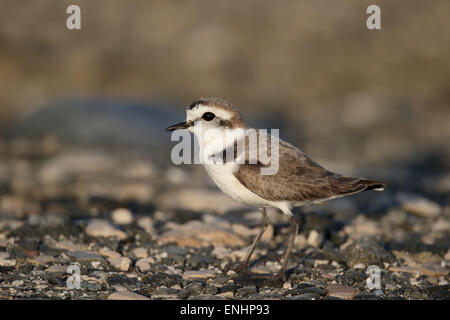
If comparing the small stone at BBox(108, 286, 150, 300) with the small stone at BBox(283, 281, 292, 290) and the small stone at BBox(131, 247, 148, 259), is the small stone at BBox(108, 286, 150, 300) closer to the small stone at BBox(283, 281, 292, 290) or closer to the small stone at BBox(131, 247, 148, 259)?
the small stone at BBox(131, 247, 148, 259)

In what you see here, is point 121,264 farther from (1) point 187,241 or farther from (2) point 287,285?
(2) point 287,285

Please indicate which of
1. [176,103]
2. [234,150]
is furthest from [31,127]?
[234,150]

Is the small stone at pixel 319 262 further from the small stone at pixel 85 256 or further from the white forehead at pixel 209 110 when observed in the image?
the small stone at pixel 85 256

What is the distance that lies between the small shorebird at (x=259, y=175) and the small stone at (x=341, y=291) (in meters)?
0.52

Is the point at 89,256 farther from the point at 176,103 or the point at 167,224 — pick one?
the point at 176,103

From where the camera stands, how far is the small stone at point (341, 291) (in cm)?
619

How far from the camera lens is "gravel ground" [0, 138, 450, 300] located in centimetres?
639

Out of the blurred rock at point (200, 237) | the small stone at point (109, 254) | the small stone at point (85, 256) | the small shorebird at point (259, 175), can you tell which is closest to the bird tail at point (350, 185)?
the small shorebird at point (259, 175)

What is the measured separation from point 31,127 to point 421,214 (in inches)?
340

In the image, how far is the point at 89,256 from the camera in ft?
23.4

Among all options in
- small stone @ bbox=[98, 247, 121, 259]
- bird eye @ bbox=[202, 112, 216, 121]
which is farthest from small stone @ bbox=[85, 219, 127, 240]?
bird eye @ bbox=[202, 112, 216, 121]

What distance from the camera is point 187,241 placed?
311 inches

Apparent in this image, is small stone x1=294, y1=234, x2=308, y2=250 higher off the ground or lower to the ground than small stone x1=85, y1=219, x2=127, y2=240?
lower

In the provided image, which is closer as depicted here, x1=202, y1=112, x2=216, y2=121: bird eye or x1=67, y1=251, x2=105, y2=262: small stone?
x1=202, y1=112, x2=216, y2=121: bird eye
